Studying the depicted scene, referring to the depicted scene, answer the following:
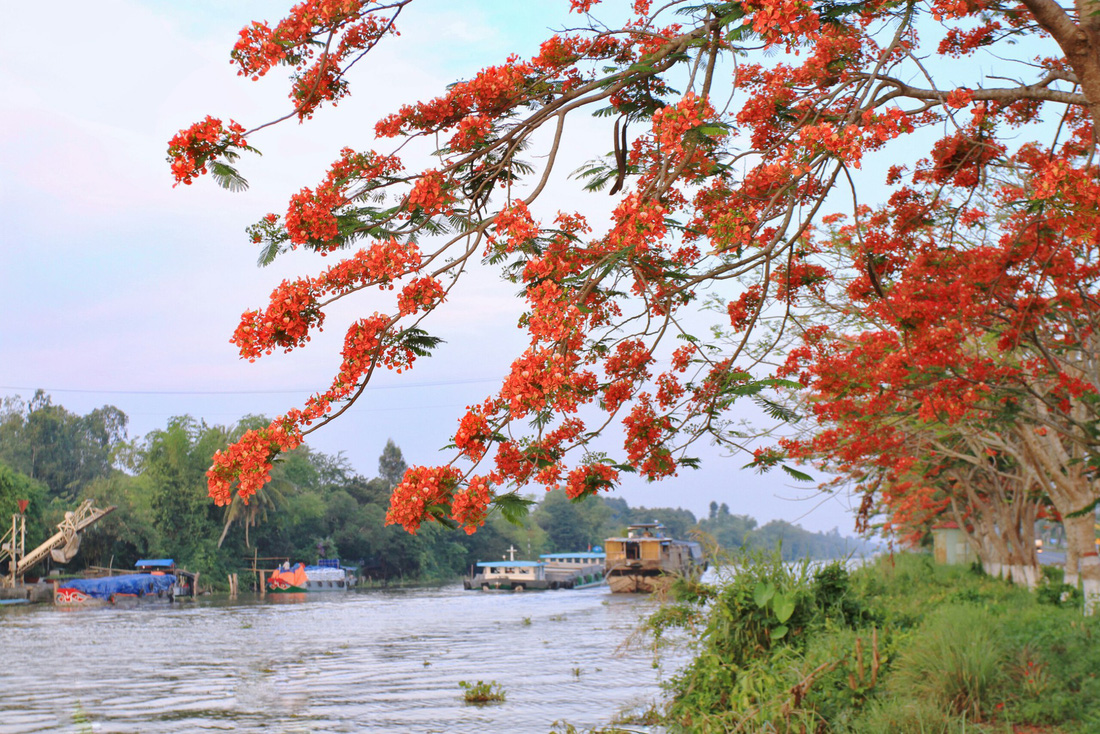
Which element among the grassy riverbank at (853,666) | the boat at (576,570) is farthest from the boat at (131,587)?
the grassy riverbank at (853,666)

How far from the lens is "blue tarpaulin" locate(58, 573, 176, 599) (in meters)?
43.0

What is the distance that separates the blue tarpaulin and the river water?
35.3 ft

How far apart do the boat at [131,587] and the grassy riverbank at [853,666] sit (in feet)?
127

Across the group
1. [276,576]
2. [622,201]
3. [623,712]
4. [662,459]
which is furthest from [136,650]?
[276,576]

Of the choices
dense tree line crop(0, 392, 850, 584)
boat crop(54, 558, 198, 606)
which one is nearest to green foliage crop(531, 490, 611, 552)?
dense tree line crop(0, 392, 850, 584)

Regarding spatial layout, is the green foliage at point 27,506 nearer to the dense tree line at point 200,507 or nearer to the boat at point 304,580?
the dense tree line at point 200,507

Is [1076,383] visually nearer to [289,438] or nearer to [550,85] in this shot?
[550,85]

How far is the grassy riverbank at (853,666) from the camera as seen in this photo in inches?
280

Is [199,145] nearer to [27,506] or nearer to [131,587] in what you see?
[131,587]

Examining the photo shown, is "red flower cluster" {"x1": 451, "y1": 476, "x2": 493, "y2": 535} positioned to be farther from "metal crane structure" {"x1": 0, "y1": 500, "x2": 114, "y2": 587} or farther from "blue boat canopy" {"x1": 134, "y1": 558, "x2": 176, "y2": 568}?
"blue boat canopy" {"x1": 134, "y1": 558, "x2": 176, "y2": 568}

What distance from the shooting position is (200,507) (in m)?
57.0

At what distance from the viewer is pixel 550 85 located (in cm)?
652

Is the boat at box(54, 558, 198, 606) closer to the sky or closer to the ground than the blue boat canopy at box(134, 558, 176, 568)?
closer to the ground

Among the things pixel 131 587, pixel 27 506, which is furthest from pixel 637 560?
pixel 27 506
